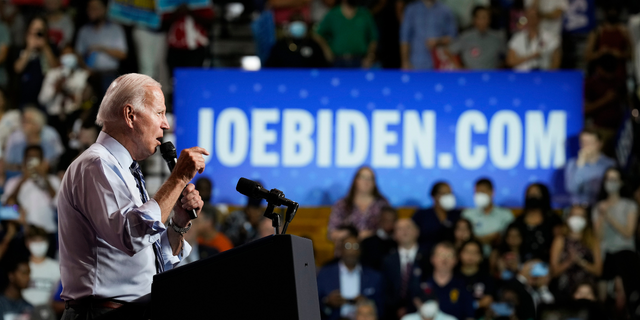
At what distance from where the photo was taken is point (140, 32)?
7379mm

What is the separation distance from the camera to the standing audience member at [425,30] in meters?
7.23

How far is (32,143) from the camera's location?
6.89 m

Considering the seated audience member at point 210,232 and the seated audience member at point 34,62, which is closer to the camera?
the seated audience member at point 210,232

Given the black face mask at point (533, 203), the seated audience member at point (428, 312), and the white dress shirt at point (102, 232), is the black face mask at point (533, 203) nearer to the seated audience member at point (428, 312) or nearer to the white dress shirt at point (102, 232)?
the seated audience member at point (428, 312)

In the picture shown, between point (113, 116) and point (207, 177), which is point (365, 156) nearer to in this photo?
point (207, 177)

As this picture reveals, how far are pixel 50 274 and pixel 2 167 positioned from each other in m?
1.16

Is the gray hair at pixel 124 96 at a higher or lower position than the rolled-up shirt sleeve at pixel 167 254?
higher

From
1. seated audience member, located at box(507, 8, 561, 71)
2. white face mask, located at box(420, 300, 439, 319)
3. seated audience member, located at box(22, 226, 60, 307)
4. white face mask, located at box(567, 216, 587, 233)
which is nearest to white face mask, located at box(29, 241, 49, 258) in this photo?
seated audience member, located at box(22, 226, 60, 307)

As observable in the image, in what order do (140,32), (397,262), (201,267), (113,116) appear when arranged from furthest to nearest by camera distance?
1. (140,32)
2. (397,262)
3. (113,116)
4. (201,267)

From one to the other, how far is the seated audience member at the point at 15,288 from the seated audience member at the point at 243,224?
162 centimetres

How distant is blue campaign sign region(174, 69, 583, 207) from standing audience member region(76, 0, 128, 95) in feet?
2.48

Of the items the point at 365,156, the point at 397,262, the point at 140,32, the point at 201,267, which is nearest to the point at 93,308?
the point at 201,267

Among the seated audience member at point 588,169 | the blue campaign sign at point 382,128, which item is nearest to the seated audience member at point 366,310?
the blue campaign sign at point 382,128

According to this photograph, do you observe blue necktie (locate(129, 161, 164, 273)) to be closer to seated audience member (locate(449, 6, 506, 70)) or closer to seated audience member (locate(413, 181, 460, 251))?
seated audience member (locate(413, 181, 460, 251))
